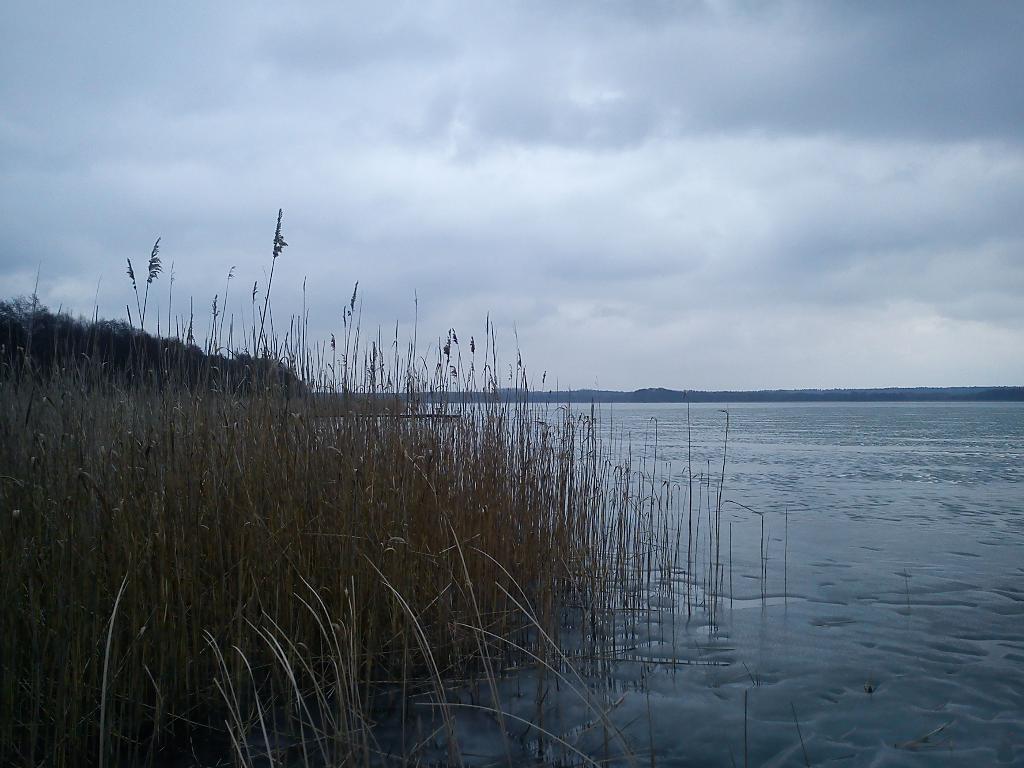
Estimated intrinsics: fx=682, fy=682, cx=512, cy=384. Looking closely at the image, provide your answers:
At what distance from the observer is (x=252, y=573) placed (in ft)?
10.2

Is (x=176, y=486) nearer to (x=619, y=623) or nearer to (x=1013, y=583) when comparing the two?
(x=619, y=623)

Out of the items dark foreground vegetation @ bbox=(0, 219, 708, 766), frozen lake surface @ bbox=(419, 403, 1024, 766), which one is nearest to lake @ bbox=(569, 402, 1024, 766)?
frozen lake surface @ bbox=(419, 403, 1024, 766)

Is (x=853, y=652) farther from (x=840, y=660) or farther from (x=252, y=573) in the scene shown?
(x=252, y=573)

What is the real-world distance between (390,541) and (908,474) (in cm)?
1419

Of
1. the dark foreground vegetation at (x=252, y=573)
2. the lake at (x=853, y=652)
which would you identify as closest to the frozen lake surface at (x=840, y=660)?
the lake at (x=853, y=652)

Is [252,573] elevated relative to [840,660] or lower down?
elevated

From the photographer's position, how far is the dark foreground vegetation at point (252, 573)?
260 centimetres

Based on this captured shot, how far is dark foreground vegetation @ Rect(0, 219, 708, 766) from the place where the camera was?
2.60 metres

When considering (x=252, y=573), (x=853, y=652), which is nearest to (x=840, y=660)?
(x=853, y=652)

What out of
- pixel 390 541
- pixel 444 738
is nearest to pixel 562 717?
pixel 444 738

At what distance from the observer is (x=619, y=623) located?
5020mm

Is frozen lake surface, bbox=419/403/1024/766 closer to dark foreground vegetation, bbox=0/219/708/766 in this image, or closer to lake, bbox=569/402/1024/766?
lake, bbox=569/402/1024/766

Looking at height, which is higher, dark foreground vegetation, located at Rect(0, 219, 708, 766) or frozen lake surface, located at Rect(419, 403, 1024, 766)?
dark foreground vegetation, located at Rect(0, 219, 708, 766)

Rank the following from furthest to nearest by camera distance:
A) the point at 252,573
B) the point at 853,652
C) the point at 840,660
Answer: the point at 853,652 < the point at 840,660 < the point at 252,573
